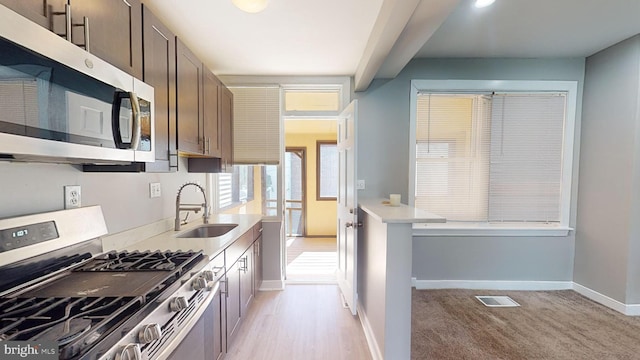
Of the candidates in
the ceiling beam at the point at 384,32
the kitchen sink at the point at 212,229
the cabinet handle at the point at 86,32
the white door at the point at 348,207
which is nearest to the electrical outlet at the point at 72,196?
the cabinet handle at the point at 86,32

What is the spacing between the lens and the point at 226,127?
2906mm

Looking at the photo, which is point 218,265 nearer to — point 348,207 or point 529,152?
point 348,207

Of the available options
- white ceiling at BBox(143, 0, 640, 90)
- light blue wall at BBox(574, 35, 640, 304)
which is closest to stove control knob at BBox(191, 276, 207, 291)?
white ceiling at BBox(143, 0, 640, 90)

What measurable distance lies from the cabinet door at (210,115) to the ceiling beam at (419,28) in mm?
1585

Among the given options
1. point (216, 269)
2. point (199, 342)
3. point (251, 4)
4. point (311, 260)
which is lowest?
point (311, 260)

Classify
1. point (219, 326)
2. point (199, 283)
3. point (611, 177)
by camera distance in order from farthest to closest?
1. point (611, 177)
2. point (219, 326)
3. point (199, 283)

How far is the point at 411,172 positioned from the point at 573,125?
1.89 m

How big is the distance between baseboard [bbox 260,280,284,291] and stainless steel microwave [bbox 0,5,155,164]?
2.39m

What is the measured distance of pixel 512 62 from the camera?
10.3 feet

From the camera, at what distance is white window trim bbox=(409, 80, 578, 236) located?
10.2 feet

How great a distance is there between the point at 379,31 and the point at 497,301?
2924 millimetres

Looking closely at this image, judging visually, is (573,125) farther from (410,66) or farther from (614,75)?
(410,66)

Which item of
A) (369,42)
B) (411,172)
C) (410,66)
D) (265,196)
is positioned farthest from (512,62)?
(265,196)

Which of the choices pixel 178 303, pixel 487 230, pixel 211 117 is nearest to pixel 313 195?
pixel 487 230
